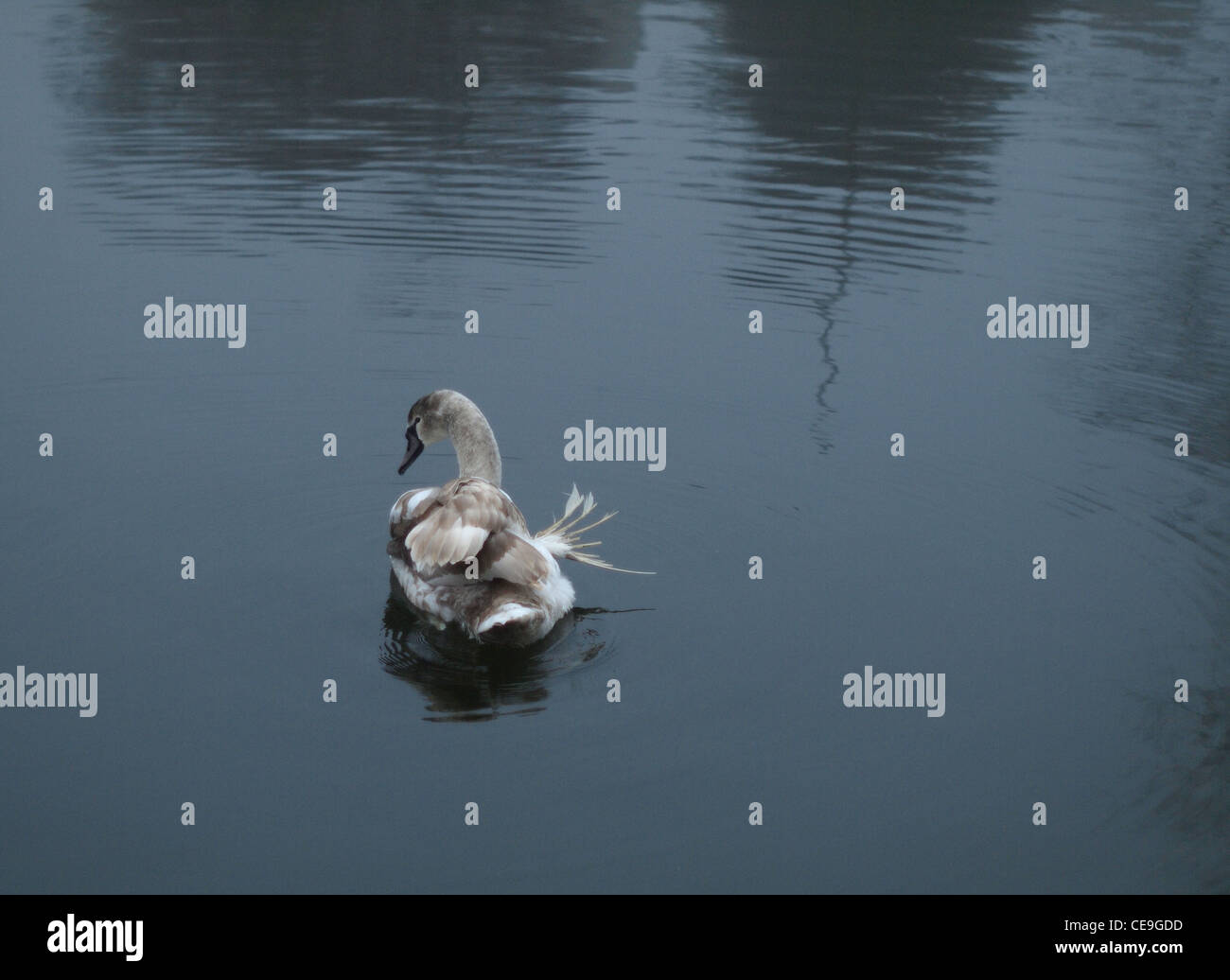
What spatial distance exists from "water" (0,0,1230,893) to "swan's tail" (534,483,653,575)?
18 cm

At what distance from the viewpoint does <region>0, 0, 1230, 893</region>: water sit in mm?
7113

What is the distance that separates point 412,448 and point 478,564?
2046 mm

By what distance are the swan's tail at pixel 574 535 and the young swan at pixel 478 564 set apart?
0.05 ft

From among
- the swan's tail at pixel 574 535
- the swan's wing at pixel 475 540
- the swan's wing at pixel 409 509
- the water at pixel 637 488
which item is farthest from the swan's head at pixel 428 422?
the swan's wing at pixel 475 540

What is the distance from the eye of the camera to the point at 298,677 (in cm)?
816

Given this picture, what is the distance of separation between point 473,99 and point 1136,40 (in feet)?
41.5

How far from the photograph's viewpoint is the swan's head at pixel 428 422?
10.0 m

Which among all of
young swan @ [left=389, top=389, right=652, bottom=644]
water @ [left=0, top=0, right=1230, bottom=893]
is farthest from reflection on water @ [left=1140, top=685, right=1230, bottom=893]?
young swan @ [left=389, top=389, right=652, bottom=644]

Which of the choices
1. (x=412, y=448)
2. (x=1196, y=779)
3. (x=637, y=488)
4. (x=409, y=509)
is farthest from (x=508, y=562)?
(x=1196, y=779)

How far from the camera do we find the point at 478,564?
8.48 meters

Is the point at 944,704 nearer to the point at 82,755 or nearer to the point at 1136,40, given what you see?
the point at 82,755

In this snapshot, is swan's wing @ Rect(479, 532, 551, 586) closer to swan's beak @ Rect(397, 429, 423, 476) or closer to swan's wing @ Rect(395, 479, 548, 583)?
swan's wing @ Rect(395, 479, 548, 583)

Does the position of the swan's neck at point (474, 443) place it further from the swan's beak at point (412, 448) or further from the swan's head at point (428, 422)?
the swan's beak at point (412, 448)

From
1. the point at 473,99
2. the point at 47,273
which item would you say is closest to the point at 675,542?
the point at 47,273
